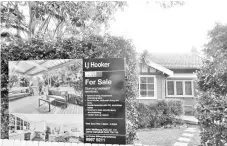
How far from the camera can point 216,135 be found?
135 inches

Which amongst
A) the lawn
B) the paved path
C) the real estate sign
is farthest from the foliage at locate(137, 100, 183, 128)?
the real estate sign

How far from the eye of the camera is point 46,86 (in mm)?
4180

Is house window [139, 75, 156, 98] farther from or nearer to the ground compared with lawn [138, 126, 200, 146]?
farther from the ground

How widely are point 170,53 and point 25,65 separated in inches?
107

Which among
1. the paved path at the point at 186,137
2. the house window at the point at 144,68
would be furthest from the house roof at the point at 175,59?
the paved path at the point at 186,137

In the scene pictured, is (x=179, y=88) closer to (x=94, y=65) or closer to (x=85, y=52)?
(x=94, y=65)

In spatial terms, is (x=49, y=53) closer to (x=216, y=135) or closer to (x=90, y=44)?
(x=90, y=44)

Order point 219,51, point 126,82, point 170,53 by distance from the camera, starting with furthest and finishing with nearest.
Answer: point 170,53
point 126,82
point 219,51

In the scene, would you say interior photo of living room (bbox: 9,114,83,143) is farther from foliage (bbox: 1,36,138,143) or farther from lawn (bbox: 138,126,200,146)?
lawn (bbox: 138,126,200,146)

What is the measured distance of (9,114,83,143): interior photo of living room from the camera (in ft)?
13.1

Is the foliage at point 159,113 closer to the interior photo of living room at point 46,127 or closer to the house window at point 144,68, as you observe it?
the house window at point 144,68

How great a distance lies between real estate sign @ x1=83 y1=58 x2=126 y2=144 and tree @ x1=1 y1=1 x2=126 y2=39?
90 centimetres

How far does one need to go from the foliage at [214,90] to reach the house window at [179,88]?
265mm

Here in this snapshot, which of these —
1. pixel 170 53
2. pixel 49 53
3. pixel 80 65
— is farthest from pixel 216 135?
pixel 49 53
